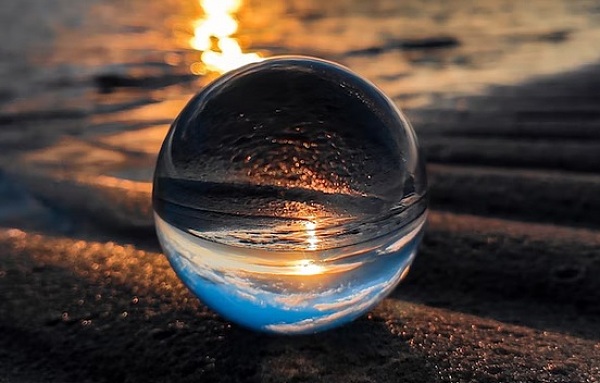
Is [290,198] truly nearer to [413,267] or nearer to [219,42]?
[413,267]

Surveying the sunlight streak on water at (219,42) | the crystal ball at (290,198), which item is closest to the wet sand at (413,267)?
the crystal ball at (290,198)

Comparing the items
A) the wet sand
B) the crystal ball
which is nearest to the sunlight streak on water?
the wet sand

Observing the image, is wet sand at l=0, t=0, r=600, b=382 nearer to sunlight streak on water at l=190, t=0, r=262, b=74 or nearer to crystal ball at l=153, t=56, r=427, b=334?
crystal ball at l=153, t=56, r=427, b=334

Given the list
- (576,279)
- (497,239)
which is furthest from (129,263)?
(576,279)

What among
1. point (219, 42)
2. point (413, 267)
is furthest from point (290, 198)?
point (219, 42)

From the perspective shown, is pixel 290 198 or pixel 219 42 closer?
pixel 290 198
